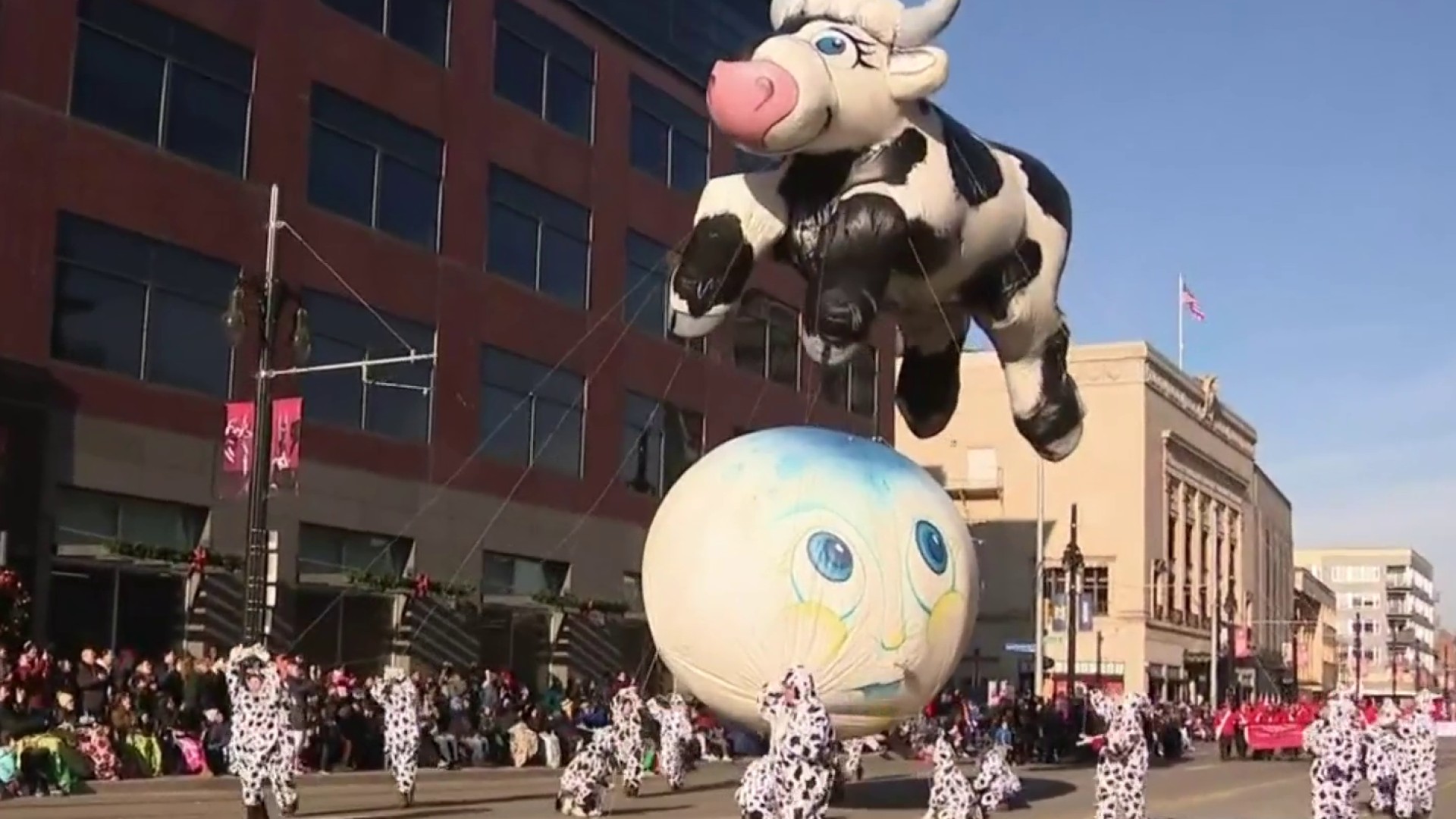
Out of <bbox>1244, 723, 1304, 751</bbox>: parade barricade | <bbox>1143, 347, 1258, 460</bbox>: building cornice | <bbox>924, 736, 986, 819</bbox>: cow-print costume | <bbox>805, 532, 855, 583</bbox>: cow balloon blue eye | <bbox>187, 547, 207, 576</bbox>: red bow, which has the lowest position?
<bbox>1244, 723, 1304, 751</bbox>: parade barricade

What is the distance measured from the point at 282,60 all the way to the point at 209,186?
310cm

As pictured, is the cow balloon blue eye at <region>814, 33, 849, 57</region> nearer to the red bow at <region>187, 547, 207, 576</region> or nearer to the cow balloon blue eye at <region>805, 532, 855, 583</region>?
the cow balloon blue eye at <region>805, 532, 855, 583</region>

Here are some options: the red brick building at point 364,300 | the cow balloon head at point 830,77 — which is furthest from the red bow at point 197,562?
the cow balloon head at point 830,77

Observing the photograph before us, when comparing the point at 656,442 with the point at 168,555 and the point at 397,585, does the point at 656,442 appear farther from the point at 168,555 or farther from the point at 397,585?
the point at 168,555

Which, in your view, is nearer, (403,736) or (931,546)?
(931,546)

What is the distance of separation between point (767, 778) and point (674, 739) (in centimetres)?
1298

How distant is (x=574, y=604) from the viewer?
131ft

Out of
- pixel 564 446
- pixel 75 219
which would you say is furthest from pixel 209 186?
pixel 564 446

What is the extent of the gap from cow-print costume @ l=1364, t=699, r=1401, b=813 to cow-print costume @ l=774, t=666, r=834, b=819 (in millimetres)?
12927

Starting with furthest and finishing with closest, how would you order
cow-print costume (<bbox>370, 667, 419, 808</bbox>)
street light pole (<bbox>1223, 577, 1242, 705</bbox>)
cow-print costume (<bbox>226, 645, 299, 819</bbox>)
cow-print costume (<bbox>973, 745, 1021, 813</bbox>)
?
street light pole (<bbox>1223, 577, 1242, 705</bbox>)
cow-print costume (<bbox>370, 667, 419, 808</bbox>)
cow-print costume (<bbox>973, 745, 1021, 813</bbox>)
cow-print costume (<bbox>226, 645, 299, 819</bbox>)

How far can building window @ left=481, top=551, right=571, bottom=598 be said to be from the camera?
124ft

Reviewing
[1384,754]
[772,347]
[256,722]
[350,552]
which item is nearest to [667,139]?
[772,347]

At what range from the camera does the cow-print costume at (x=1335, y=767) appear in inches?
778

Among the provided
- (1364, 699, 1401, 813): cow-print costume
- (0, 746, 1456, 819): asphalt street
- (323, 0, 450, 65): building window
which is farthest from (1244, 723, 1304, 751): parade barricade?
(323, 0, 450, 65): building window
